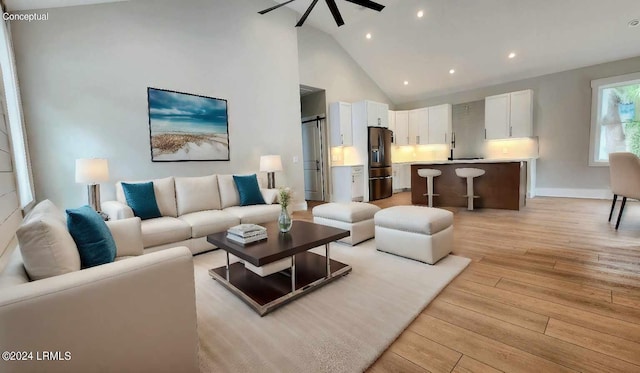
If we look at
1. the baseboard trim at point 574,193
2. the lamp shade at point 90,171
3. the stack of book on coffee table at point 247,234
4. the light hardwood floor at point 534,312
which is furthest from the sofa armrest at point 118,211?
the baseboard trim at point 574,193

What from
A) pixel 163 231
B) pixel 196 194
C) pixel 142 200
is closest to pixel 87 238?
pixel 163 231

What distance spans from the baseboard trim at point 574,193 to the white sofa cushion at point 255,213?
638 cm

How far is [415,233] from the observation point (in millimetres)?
2629

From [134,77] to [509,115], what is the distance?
752cm

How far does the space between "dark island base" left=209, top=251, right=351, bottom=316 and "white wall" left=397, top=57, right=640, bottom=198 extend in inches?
256

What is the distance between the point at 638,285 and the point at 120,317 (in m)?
3.29

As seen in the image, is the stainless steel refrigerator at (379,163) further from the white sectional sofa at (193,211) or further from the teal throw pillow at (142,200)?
the teal throw pillow at (142,200)

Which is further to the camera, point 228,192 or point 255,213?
point 228,192

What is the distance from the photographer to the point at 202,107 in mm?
4270

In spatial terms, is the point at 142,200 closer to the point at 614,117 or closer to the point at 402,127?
the point at 402,127

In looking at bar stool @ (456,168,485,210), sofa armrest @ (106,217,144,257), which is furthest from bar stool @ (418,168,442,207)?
sofa armrest @ (106,217,144,257)

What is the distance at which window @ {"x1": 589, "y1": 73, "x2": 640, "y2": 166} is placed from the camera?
5422mm

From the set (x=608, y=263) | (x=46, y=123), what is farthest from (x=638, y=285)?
(x=46, y=123)

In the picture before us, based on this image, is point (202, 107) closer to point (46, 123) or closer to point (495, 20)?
point (46, 123)
